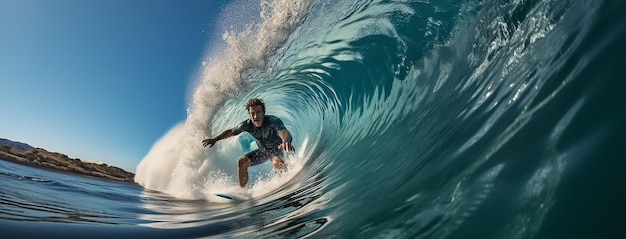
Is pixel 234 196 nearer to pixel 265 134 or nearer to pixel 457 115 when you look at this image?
pixel 265 134

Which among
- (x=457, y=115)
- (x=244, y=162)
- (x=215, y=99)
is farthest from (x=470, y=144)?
(x=215, y=99)

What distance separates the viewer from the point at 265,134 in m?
7.91

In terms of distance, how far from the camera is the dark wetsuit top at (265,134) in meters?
7.81

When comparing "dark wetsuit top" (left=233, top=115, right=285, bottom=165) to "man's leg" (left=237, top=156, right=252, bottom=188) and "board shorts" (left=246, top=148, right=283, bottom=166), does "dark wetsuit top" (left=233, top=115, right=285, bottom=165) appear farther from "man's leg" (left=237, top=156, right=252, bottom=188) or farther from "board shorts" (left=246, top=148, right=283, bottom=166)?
"man's leg" (left=237, top=156, right=252, bottom=188)

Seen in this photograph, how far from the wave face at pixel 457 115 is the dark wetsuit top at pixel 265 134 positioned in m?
0.77

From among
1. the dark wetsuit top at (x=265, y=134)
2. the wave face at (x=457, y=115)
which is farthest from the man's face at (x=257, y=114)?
the wave face at (x=457, y=115)

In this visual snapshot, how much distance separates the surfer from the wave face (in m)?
0.67

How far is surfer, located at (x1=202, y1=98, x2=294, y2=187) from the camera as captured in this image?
24.8 feet

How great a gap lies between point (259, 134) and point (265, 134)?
118mm

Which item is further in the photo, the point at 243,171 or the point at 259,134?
the point at 259,134

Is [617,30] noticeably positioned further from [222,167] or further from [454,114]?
[222,167]

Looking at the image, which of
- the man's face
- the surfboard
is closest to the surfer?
the man's face

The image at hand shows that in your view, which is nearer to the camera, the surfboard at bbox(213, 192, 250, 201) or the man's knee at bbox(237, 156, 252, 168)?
the surfboard at bbox(213, 192, 250, 201)

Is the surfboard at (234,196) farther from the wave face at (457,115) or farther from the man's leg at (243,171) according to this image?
the man's leg at (243,171)
